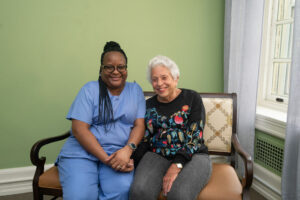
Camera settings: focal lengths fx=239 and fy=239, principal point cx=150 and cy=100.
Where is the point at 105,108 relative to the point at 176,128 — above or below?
above

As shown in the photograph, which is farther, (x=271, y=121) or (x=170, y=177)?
(x=271, y=121)

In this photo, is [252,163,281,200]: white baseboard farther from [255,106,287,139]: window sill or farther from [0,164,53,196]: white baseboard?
[0,164,53,196]: white baseboard

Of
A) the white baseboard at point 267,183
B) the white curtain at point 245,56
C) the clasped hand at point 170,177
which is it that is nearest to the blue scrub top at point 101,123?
the clasped hand at point 170,177

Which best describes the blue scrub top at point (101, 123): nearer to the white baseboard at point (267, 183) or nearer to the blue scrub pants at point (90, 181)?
the blue scrub pants at point (90, 181)

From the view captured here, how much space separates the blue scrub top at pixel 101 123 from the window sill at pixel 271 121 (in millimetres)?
1079

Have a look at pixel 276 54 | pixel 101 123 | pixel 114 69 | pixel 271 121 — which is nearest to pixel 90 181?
pixel 101 123

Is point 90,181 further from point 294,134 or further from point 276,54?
point 276,54

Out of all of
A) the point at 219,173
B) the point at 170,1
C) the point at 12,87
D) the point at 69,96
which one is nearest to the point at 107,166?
the point at 219,173

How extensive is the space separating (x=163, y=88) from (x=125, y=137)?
42 cm

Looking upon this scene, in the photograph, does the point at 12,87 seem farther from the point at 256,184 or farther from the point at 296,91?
the point at 256,184

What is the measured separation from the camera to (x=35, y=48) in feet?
6.74

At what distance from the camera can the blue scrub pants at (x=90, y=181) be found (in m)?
1.35

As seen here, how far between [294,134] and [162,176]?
3.08ft

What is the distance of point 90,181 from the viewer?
1391mm
